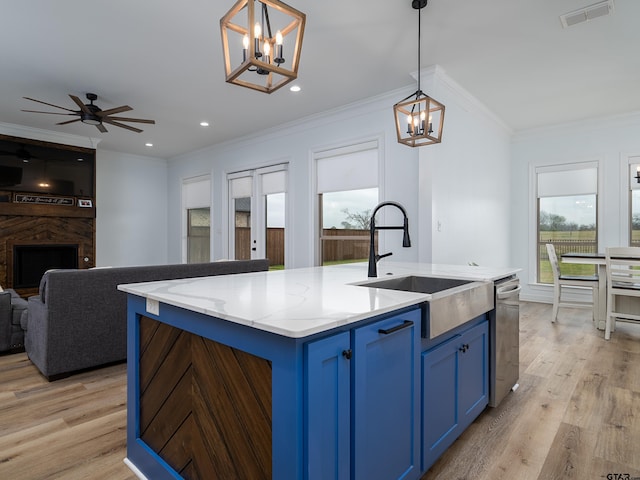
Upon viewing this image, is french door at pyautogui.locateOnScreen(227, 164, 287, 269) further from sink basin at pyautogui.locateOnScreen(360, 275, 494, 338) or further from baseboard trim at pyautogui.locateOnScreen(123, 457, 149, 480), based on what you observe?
baseboard trim at pyautogui.locateOnScreen(123, 457, 149, 480)

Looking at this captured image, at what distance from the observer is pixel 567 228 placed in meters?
5.84

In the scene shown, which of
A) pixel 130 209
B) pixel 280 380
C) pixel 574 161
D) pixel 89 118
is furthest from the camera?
pixel 130 209

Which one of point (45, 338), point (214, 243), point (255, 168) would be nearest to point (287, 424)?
point (45, 338)

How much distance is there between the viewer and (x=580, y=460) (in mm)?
1829

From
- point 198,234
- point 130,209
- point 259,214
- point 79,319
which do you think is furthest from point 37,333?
point 130,209

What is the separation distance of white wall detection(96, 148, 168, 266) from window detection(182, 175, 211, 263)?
73cm

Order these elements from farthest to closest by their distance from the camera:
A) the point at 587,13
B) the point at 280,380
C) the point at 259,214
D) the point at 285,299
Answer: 1. the point at 259,214
2. the point at 587,13
3. the point at 285,299
4. the point at 280,380

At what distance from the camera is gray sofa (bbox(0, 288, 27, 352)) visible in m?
3.31

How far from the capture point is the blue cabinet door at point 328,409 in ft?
3.43

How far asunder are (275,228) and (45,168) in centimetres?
386

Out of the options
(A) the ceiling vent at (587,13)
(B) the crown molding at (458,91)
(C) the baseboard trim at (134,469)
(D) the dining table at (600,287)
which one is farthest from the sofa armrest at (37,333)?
(D) the dining table at (600,287)

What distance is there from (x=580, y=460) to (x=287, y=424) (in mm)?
1703

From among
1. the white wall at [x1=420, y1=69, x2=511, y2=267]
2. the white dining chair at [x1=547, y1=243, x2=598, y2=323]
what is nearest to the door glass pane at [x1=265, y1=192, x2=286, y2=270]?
the white wall at [x1=420, y1=69, x2=511, y2=267]

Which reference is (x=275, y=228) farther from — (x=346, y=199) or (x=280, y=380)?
(x=280, y=380)
